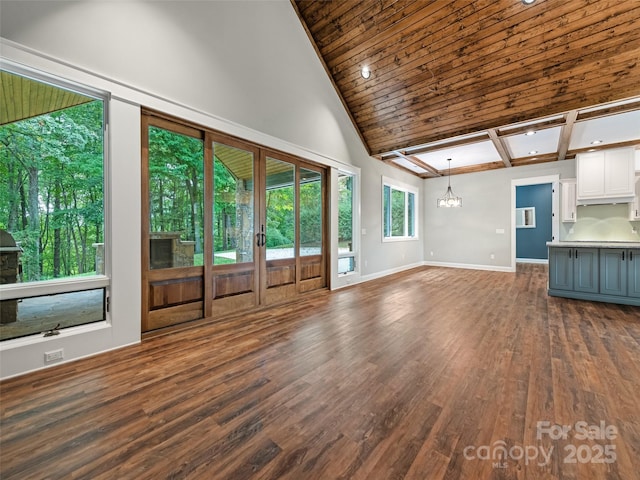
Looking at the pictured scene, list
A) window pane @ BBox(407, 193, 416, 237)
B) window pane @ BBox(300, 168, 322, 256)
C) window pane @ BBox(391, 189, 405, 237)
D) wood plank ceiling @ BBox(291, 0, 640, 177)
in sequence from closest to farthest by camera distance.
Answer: wood plank ceiling @ BBox(291, 0, 640, 177) < window pane @ BBox(300, 168, 322, 256) < window pane @ BBox(391, 189, 405, 237) < window pane @ BBox(407, 193, 416, 237)

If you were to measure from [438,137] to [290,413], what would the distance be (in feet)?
18.2

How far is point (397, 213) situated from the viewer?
7820 mm

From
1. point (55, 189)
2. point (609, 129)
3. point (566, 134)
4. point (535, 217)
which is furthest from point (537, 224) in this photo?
point (55, 189)

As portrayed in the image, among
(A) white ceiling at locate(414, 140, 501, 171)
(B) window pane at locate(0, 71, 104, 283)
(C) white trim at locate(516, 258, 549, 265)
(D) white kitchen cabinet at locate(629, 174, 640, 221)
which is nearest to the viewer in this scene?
(B) window pane at locate(0, 71, 104, 283)

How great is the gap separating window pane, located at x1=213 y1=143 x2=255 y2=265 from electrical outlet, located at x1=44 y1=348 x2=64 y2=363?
1.62 metres

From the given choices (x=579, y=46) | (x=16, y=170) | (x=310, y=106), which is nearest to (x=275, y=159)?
(x=310, y=106)

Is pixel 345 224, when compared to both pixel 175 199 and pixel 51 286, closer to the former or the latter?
pixel 175 199

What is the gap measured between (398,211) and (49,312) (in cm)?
741

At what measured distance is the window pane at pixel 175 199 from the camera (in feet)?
9.64

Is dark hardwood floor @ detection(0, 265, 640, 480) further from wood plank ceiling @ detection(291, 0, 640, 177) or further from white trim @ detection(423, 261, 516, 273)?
white trim @ detection(423, 261, 516, 273)

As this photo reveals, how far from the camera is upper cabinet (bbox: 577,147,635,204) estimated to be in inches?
190

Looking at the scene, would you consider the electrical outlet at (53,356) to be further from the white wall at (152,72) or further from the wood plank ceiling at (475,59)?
the wood plank ceiling at (475,59)

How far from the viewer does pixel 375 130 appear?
19.0ft

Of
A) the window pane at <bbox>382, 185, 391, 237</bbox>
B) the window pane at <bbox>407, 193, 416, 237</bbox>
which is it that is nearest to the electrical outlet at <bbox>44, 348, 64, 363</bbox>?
the window pane at <bbox>382, 185, 391, 237</bbox>
